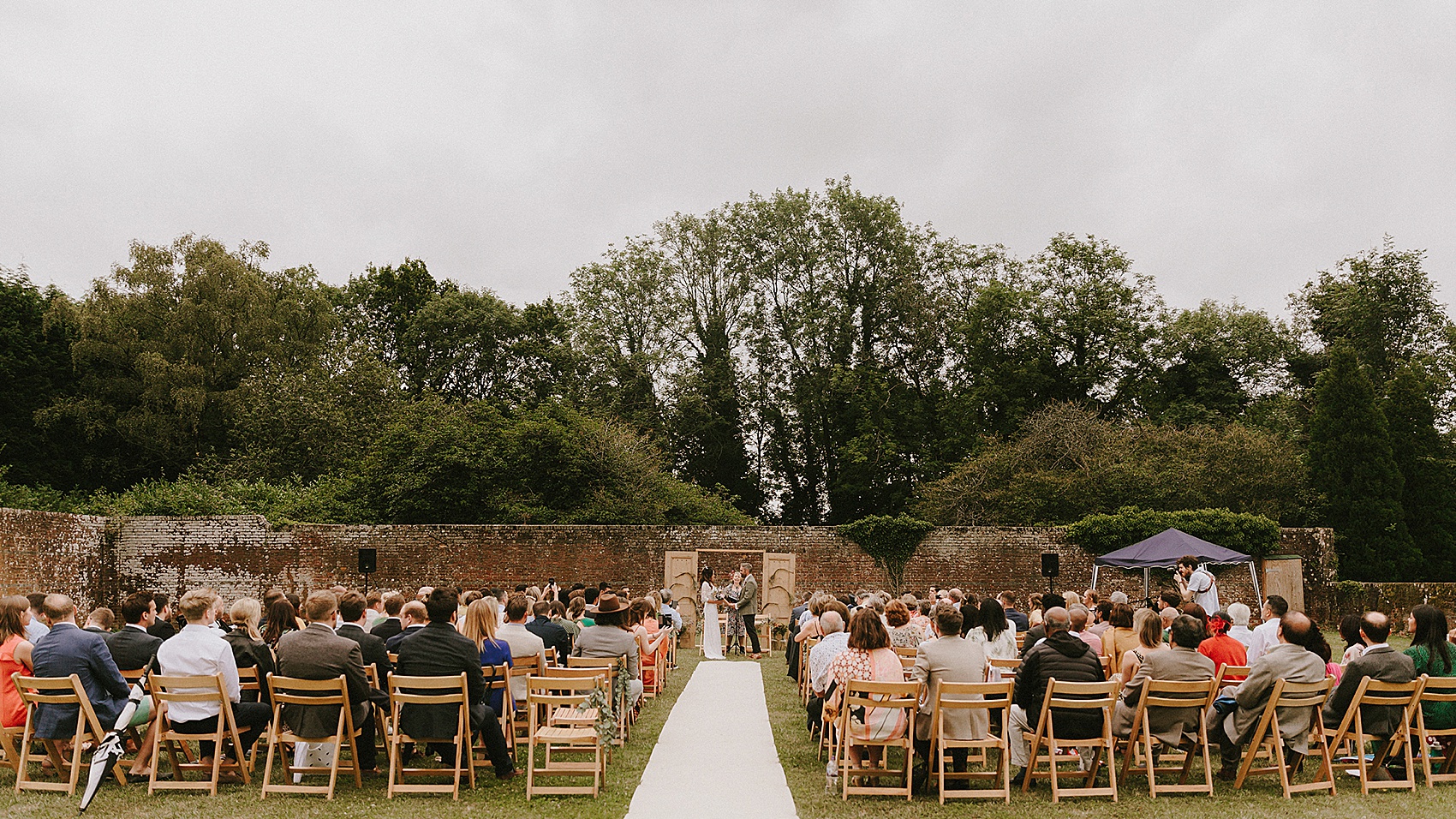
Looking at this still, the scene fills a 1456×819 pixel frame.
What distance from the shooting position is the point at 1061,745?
6398 millimetres

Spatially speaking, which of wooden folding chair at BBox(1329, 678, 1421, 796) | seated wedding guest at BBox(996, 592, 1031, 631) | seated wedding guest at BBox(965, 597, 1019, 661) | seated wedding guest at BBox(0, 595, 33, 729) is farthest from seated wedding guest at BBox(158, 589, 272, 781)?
seated wedding guest at BBox(996, 592, 1031, 631)

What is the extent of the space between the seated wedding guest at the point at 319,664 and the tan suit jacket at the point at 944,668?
3519 mm

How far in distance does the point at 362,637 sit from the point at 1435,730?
7.44 m

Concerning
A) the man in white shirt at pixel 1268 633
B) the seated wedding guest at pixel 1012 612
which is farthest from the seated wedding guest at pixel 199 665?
the man in white shirt at pixel 1268 633

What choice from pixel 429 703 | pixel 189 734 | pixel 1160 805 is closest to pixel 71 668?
pixel 189 734

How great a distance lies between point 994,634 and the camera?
7.91 metres

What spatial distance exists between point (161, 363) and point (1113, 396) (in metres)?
29.9

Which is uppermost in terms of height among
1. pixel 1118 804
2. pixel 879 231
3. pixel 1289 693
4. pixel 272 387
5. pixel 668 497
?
pixel 879 231

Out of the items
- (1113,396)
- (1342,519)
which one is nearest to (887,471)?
(1113,396)

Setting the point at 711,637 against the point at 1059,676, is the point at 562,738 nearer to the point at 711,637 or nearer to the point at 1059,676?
the point at 1059,676

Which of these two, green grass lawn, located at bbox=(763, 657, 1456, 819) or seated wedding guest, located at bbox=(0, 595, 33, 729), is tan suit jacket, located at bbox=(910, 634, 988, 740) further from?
seated wedding guest, located at bbox=(0, 595, 33, 729)

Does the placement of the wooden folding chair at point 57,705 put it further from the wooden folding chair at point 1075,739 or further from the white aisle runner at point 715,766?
the wooden folding chair at point 1075,739

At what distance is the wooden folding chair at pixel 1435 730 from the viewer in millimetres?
6723

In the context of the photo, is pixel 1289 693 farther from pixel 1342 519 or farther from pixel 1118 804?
pixel 1342 519
